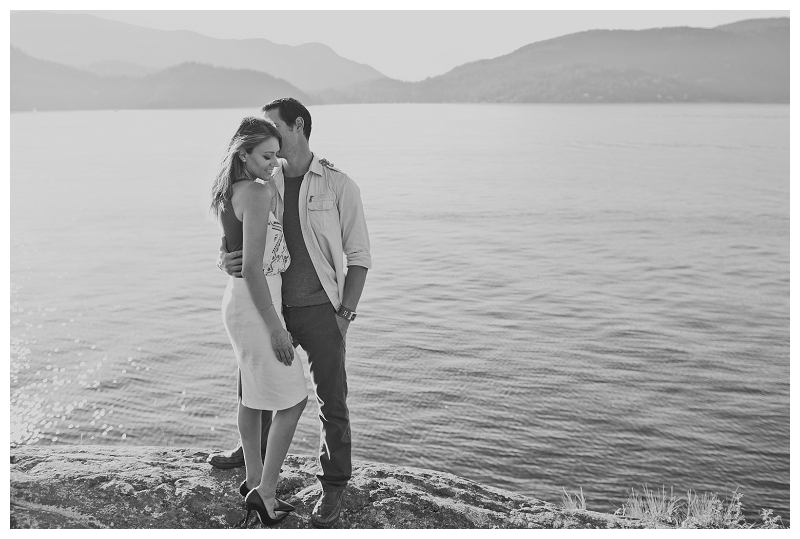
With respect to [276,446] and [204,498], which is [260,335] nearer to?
[276,446]

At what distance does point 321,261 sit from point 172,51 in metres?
121

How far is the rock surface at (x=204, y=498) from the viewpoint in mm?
3475

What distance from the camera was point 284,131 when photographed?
3273mm

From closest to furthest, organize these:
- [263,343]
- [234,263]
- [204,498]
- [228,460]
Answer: [234,263] < [263,343] < [204,498] < [228,460]

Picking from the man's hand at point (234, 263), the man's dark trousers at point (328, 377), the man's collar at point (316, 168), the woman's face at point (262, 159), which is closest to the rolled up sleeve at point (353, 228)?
the man's collar at point (316, 168)

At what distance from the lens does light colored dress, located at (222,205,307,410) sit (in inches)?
126

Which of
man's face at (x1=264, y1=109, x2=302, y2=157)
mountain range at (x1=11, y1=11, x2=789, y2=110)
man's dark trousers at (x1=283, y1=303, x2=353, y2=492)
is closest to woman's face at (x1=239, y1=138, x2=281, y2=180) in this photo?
man's face at (x1=264, y1=109, x2=302, y2=157)

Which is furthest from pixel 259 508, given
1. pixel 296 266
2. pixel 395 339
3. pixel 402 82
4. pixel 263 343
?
pixel 402 82

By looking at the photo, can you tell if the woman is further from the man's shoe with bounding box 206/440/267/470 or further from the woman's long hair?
the man's shoe with bounding box 206/440/267/470

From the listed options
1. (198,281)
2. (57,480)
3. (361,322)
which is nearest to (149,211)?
(198,281)

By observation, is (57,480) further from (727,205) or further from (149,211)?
(727,205)

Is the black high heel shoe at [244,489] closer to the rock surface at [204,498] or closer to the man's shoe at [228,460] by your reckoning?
the rock surface at [204,498]

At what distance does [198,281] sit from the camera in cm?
1366
